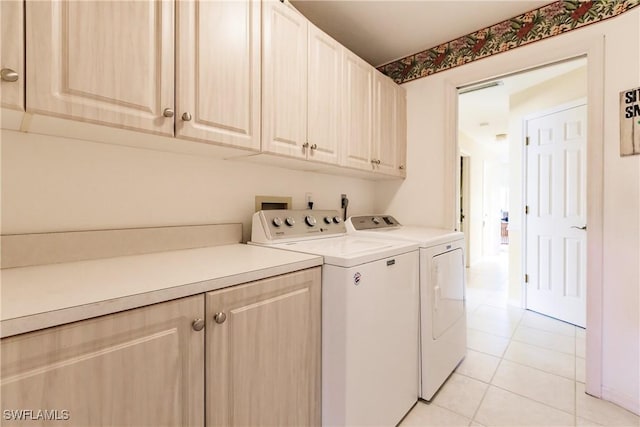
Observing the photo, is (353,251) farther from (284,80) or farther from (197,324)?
(284,80)

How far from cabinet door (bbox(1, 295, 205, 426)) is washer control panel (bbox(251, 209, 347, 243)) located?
75cm

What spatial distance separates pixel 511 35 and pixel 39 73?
254 centimetres

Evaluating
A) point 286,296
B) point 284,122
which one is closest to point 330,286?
point 286,296

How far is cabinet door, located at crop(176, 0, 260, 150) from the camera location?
1.14m

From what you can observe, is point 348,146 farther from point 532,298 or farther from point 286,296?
point 532,298

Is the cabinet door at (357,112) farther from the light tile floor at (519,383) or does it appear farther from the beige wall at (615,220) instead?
the light tile floor at (519,383)

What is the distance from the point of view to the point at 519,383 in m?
1.86

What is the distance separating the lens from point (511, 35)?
2021mm

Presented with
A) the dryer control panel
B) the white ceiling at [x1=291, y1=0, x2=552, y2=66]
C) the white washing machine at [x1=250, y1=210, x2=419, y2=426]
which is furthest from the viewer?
the dryer control panel

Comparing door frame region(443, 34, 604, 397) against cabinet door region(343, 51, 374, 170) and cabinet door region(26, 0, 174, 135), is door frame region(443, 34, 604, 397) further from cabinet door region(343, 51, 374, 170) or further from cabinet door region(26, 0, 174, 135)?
cabinet door region(26, 0, 174, 135)

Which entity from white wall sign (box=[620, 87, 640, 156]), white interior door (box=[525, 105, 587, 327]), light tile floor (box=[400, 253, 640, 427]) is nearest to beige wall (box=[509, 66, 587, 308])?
white interior door (box=[525, 105, 587, 327])

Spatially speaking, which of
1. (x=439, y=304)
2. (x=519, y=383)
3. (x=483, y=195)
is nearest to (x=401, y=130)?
(x=439, y=304)

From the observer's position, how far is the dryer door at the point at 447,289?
5.52ft

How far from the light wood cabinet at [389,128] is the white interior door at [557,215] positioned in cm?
160
